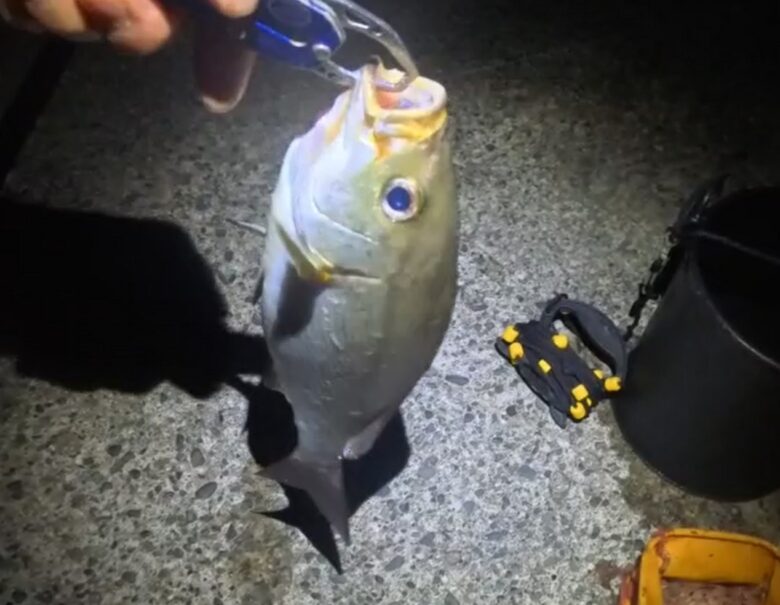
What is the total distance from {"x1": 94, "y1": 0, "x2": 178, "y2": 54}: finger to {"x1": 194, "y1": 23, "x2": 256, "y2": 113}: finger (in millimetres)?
48

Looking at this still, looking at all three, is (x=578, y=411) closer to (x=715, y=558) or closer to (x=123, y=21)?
(x=715, y=558)

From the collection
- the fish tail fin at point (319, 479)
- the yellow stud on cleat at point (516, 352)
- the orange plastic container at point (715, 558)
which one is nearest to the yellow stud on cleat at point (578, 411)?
the yellow stud on cleat at point (516, 352)

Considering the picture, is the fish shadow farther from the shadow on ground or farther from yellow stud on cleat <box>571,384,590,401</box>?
yellow stud on cleat <box>571,384,590,401</box>

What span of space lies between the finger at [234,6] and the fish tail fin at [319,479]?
60cm

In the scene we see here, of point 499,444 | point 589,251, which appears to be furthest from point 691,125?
point 499,444

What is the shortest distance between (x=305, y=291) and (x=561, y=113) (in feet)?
3.80

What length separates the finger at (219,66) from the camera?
3.75 feet

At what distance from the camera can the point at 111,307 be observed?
183 centimetres

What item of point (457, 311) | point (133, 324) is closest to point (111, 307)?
point (133, 324)

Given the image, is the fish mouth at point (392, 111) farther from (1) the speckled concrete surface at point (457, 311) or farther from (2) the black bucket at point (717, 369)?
(1) the speckled concrete surface at point (457, 311)

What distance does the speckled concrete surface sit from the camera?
1.63 metres

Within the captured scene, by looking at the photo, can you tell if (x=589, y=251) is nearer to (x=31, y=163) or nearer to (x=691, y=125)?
(x=691, y=125)

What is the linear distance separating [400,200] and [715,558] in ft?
2.91

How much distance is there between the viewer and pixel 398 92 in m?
1.03
